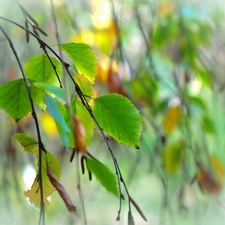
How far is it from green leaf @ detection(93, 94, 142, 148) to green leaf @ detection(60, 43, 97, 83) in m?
0.03

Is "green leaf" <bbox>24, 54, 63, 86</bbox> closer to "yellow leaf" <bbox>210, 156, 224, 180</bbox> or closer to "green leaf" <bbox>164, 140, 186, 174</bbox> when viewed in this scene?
"green leaf" <bbox>164, 140, 186, 174</bbox>

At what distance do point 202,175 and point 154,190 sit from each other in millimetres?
1283

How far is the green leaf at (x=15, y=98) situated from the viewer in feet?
1.28

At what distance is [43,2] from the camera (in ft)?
4.11

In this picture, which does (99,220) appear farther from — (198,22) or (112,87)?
(112,87)

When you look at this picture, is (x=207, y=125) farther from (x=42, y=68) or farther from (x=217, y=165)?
(x=42, y=68)

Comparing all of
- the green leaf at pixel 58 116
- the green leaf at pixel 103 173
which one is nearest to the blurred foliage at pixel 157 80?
the green leaf at pixel 103 173

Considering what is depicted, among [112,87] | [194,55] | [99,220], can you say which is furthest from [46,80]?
[99,220]

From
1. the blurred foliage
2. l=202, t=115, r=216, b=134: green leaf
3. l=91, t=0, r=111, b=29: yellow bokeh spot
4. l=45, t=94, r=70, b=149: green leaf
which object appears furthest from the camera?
l=91, t=0, r=111, b=29: yellow bokeh spot

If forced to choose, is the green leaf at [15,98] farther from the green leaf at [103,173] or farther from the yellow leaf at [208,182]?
the yellow leaf at [208,182]

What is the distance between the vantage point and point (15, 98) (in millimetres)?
395

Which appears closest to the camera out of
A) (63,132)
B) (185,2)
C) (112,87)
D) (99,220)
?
(63,132)

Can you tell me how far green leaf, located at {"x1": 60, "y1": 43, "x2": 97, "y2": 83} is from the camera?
404mm

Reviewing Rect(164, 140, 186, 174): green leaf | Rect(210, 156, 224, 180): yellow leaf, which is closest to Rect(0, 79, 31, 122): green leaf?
Rect(164, 140, 186, 174): green leaf
